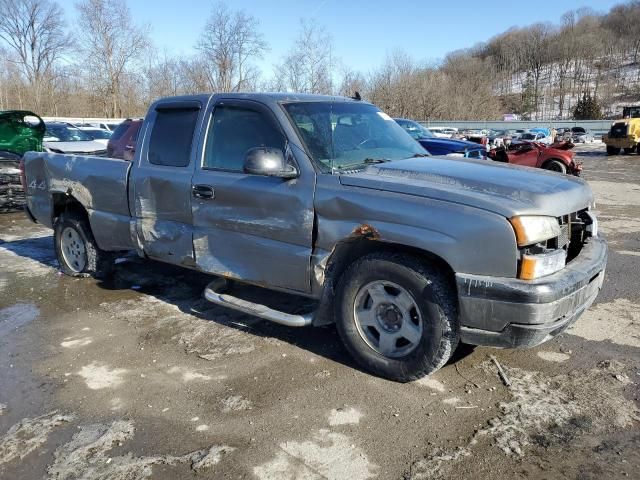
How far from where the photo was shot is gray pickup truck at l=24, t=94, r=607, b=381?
308 centimetres

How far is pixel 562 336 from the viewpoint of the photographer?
4.25 m

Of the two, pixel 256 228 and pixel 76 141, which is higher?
pixel 76 141

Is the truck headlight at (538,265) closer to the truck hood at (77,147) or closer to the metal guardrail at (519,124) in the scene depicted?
the truck hood at (77,147)

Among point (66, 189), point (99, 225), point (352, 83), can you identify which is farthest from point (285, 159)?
point (352, 83)

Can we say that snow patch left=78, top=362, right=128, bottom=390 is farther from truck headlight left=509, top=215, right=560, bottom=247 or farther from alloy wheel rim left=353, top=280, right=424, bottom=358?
truck headlight left=509, top=215, right=560, bottom=247

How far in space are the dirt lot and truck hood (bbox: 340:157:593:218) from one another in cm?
118

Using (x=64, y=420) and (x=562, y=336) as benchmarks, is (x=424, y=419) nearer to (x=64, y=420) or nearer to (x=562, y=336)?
(x=562, y=336)

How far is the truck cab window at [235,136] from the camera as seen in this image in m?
4.01

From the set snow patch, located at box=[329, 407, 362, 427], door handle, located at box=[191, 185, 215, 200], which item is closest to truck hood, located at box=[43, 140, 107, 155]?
door handle, located at box=[191, 185, 215, 200]

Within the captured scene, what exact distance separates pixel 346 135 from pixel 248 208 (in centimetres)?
96

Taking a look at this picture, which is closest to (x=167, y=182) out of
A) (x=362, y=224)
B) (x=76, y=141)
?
(x=362, y=224)

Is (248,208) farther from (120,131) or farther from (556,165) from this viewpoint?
(556,165)

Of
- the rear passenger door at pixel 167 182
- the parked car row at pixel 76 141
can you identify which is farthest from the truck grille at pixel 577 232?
the parked car row at pixel 76 141

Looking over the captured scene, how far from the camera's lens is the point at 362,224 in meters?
3.44
